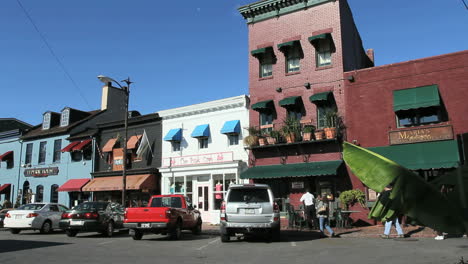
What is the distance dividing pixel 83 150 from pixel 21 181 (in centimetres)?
803

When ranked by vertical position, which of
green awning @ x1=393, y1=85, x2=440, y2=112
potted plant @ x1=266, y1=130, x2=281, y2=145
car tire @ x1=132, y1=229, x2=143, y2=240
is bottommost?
car tire @ x1=132, y1=229, x2=143, y2=240

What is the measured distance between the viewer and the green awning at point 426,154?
639 inches

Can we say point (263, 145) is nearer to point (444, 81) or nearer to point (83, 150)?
point (444, 81)

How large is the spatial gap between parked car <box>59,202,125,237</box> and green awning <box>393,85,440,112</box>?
13650 mm

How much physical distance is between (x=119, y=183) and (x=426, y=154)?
19.1 metres

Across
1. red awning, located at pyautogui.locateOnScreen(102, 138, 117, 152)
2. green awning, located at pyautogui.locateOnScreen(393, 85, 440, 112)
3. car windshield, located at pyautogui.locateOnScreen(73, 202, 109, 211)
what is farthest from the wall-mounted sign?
green awning, located at pyautogui.locateOnScreen(393, 85, 440, 112)

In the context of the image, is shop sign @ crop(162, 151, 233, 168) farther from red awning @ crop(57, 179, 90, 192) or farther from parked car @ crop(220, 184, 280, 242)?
parked car @ crop(220, 184, 280, 242)

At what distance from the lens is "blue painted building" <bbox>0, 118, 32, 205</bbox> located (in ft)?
111

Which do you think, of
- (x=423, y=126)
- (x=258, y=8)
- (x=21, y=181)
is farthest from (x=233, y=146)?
(x=21, y=181)

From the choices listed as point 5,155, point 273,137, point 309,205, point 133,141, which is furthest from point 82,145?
point 309,205

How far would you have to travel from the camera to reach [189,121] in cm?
2533

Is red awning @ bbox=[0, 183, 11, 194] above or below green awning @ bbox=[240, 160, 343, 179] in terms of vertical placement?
below

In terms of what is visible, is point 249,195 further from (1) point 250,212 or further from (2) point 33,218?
(2) point 33,218

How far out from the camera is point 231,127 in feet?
73.9
